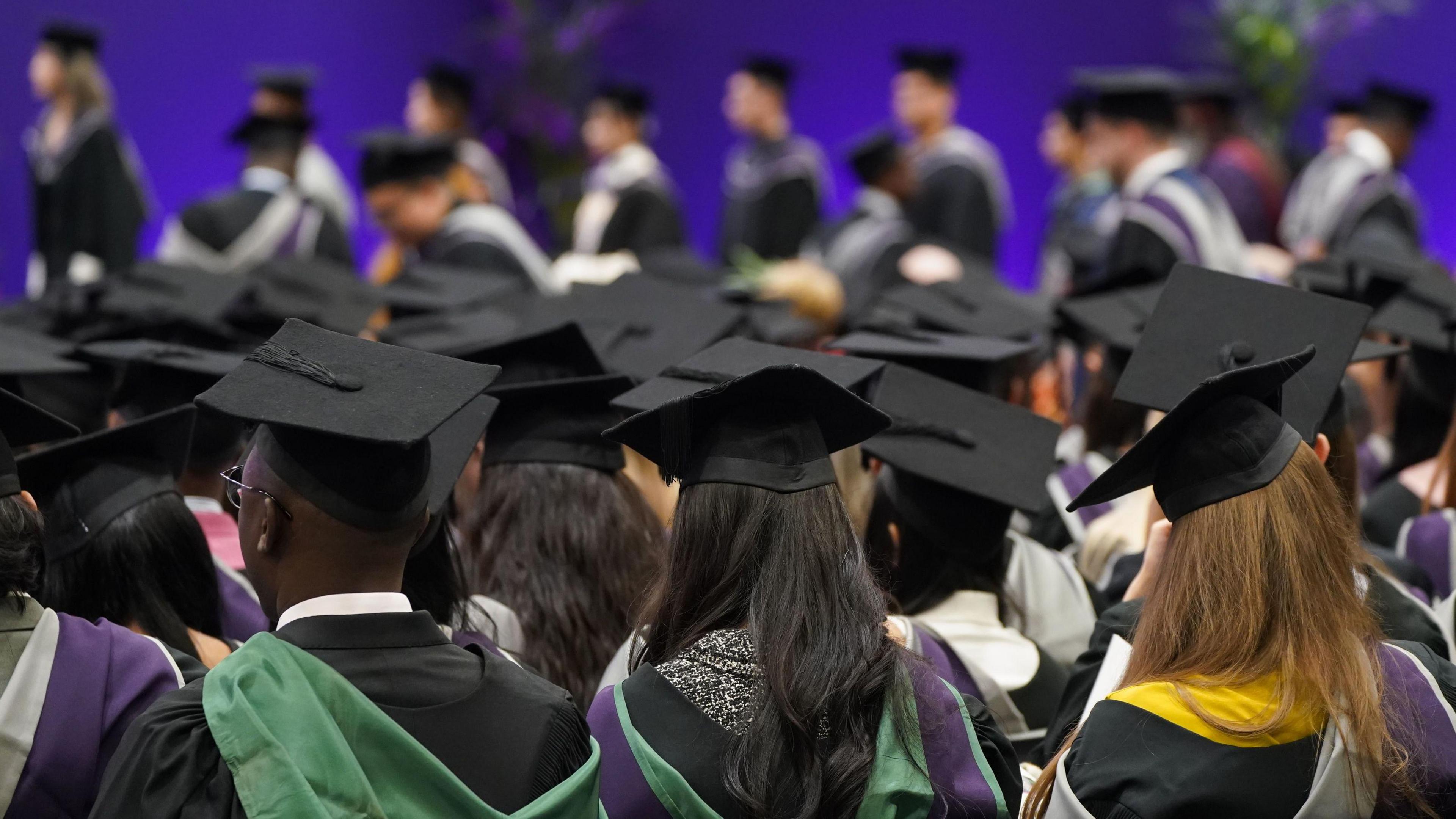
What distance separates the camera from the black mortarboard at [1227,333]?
2756mm

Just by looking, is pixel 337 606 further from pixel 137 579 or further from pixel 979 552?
pixel 979 552

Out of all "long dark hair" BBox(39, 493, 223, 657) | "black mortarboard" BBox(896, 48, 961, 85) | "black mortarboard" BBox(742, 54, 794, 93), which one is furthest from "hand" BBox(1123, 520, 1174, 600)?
"black mortarboard" BBox(742, 54, 794, 93)

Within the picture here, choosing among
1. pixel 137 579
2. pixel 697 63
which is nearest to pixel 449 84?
pixel 697 63

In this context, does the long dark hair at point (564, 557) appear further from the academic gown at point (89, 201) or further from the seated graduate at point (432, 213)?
the academic gown at point (89, 201)

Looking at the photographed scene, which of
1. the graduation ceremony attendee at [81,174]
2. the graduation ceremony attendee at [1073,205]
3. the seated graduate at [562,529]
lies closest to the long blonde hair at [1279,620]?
the seated graduate at [562,529]

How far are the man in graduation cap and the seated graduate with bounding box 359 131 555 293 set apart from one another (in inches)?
168

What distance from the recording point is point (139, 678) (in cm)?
205

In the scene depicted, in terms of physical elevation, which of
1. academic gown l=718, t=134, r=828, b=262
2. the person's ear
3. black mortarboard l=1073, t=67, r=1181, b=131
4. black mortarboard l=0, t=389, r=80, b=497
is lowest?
academic gown l=718, t=134, r=828, b=262

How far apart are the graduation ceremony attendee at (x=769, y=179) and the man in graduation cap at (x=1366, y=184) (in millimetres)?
3197

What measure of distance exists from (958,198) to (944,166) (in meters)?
0.24

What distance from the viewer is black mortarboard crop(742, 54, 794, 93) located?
1030cm

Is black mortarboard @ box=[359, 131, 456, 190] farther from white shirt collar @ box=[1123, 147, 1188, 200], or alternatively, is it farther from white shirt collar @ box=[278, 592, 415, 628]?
white shirt collar @ box=[278, 592, 415, 628]

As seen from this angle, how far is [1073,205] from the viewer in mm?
10625

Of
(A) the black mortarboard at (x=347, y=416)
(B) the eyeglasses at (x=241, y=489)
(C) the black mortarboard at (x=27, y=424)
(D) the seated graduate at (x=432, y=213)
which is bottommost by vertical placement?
(D) the seated graduate at (x=432, y=213)
